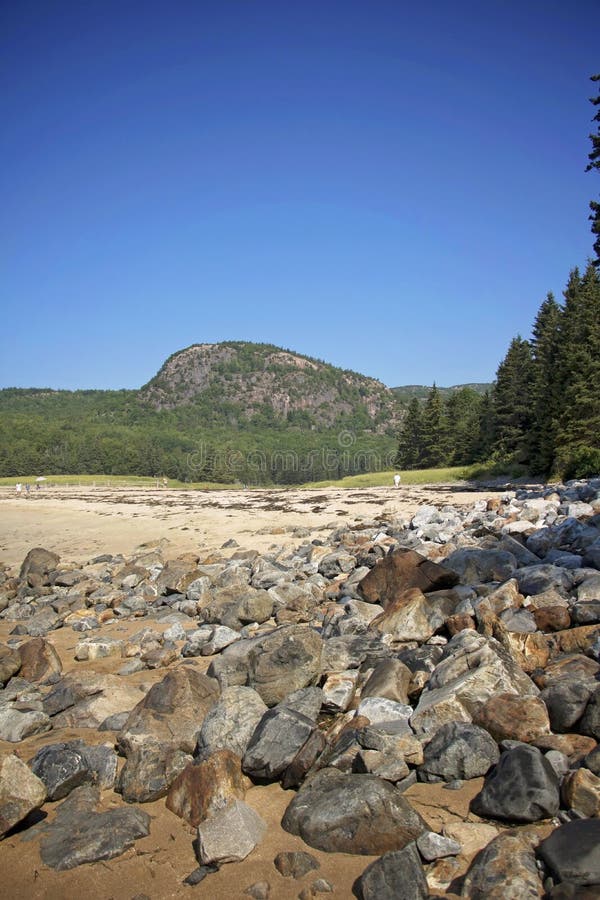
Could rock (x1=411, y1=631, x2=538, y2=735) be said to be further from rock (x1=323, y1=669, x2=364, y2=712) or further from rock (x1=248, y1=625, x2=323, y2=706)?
rock (x1=248, y1=625, x2=323, y2=706)

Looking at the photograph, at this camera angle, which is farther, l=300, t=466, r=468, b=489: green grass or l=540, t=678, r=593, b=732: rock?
l=300, t=466, r=468, b=489: green grass

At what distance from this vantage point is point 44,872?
14.0 feet

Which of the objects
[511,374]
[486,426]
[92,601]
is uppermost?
[511,374]

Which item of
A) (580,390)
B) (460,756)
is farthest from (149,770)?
(580,390)

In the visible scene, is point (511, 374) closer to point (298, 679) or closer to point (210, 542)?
point (210, 542)

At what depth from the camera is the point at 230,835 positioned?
4.37 metres

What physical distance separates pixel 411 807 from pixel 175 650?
5.44 metres

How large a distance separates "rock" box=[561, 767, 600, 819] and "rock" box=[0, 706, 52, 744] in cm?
537

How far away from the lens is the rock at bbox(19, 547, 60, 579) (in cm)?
1614

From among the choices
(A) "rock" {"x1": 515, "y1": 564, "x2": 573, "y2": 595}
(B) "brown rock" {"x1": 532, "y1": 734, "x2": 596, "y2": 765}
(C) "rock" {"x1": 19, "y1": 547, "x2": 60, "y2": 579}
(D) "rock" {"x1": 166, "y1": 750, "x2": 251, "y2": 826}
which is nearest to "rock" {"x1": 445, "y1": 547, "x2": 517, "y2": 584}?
(A) "rock" {"x1": 515, "y1": 564, "x2": 573, "y2": 595}

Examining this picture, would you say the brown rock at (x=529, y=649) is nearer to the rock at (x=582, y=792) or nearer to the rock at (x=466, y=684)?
the rock at (x=466, y=684)

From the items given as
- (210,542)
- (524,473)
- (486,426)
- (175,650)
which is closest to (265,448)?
(486,426)

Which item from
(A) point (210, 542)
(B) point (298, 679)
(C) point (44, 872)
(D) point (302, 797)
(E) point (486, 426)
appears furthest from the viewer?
(E) point (486, 426)

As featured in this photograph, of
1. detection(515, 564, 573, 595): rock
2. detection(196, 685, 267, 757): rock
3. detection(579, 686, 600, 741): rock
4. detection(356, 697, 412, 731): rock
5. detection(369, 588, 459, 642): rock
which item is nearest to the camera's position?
detection(579, 686, 600, 741): rock
